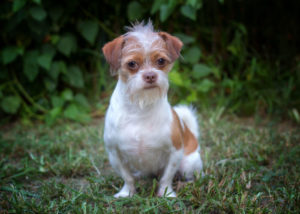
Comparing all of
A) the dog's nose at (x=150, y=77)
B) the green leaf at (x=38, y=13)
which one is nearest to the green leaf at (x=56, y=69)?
the green leaf at (x=38, y=13)

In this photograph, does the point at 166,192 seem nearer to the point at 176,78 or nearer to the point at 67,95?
the point at 176,78

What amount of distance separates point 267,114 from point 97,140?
8.93 ft

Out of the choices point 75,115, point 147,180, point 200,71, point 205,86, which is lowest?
point 147,180

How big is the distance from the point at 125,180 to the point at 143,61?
102cm

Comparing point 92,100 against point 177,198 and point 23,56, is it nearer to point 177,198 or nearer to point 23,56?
point 23,56

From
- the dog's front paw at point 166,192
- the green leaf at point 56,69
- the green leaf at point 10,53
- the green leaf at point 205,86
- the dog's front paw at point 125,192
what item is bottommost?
the dog's front paw at point 166,192

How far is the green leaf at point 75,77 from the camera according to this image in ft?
16.9

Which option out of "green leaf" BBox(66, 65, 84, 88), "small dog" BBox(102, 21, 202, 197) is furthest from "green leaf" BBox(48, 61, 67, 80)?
"small dog" BBox(102, 21, 202, 197)

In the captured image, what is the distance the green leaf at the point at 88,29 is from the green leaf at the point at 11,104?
1457mm

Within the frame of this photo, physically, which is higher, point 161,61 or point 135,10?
point 135,10

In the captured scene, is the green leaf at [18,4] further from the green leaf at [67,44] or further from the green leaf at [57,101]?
the green leaf at [57,101]

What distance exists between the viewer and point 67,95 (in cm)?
518

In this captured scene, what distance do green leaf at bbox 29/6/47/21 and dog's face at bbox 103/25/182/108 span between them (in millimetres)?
2344

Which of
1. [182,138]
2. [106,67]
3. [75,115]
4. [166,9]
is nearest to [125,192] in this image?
[182,138]
